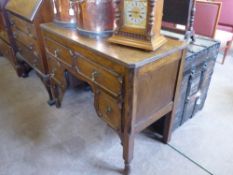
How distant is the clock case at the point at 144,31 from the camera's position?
1005 millimetres

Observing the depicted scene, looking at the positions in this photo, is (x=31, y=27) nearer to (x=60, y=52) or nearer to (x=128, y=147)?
(x=60, y=52)

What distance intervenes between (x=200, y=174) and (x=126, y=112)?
72 cm

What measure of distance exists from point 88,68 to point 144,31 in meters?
0.42

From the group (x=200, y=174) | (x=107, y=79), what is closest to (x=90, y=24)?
(x=107, y=79)

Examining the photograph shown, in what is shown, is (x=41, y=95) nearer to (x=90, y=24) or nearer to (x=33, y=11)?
(x=33, y=11)

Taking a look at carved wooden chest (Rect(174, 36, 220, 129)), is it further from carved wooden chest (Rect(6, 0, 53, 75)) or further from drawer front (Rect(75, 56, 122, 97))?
carved wooden chest (Rect(6, 0, 53, 75))

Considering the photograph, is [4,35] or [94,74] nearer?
[94,74]

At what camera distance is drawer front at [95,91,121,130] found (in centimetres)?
117

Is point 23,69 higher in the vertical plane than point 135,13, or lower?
lower

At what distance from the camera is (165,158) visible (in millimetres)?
1485

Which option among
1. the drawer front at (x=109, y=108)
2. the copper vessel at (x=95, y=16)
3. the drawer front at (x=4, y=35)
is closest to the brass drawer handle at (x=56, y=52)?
the copper vessel at (x=95, y=16)

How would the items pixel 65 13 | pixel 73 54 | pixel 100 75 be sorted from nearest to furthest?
pixel 100 75 → pixel 73 54 → pixel 65 13

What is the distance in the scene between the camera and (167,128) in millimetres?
1530

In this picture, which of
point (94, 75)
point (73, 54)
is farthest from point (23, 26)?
point (94, 75)
